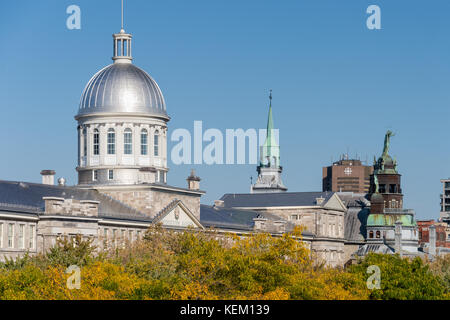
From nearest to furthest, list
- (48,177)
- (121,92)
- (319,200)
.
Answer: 1. (121,92)
2. (48,177)
3. (319,200)

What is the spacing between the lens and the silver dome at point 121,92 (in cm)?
12788

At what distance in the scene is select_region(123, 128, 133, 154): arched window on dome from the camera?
128250mm

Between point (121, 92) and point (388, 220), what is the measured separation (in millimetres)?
79766

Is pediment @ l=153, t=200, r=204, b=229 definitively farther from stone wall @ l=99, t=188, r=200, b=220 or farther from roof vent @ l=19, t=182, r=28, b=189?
roof vent @ l=19, t=182, r=28, b=189

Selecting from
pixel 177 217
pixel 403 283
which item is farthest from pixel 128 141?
pixel 403 283

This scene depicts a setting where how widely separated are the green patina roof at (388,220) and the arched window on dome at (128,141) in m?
76.2

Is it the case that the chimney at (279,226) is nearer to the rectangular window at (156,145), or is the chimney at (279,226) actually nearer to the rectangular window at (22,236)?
the rectangular window at (156,145)

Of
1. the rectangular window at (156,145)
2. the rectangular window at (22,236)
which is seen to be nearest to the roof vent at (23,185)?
the rectangular window at (22,236)

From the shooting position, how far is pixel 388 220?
197 m

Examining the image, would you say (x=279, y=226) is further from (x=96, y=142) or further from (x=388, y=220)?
(x=388, y=220)

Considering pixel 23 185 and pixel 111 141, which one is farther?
pixel 111 141

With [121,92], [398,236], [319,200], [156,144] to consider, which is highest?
[121,92]
